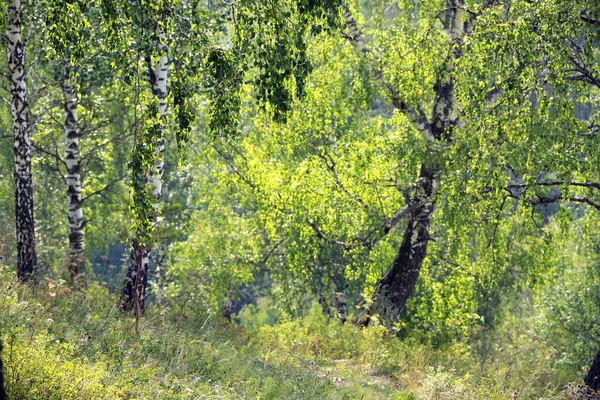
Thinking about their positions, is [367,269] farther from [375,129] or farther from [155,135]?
[155,135]

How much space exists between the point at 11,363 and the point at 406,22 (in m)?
10.4

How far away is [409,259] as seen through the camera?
45.3ft

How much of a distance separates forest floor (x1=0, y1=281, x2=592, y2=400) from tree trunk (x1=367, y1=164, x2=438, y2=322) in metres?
0.67

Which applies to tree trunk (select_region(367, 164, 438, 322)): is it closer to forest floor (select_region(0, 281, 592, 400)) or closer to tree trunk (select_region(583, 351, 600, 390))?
forest floor (select_region(0, 281, 592, 400))

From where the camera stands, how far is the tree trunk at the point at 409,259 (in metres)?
13.6

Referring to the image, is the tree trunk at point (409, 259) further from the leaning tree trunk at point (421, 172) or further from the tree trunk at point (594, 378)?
the tree trunk at point (594, 378)

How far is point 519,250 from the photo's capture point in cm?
2042

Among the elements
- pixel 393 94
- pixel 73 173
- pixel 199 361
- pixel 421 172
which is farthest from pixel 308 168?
pixel 199 361

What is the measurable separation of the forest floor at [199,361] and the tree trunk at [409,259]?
669 mm

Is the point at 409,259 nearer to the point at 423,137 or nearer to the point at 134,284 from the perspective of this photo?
the point at 423,137

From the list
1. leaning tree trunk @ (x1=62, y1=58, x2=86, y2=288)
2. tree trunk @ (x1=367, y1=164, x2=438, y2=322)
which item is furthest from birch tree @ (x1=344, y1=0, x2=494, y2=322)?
leaning tree trunk @ (x1=62, y1=58, x2=86, y2=288)

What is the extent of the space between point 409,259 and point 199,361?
641 centimetres

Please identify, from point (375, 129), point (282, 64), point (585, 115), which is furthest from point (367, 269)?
point (585, 115)

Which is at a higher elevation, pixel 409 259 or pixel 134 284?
pixel 134 284
